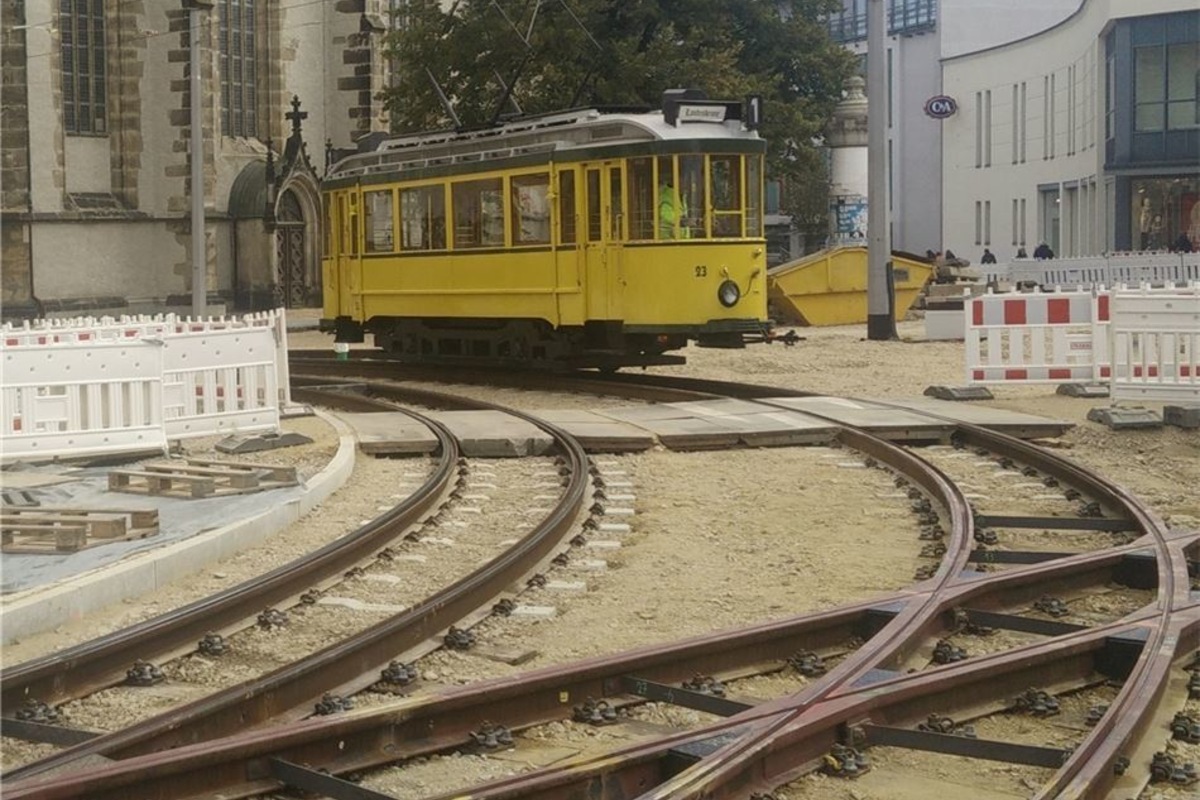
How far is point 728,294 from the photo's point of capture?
70.8ft

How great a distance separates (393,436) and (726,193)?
21.8 ft

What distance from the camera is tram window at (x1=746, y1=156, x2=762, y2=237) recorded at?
2189 cm

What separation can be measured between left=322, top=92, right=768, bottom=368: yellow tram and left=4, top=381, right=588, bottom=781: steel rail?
447 inches

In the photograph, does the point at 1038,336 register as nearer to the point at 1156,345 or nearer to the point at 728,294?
the point at 1156,345

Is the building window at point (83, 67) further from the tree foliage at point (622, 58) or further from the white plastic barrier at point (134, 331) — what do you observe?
the white plastic barrier at point (134, 331)

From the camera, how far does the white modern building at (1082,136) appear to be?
1831 inches

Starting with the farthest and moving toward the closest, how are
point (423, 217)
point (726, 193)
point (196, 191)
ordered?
point (196, 191), point (423, 217), point (726, 193)

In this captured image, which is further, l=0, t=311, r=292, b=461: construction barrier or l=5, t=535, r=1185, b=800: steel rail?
l=0, t=311, r=292, b=461: construction barrier

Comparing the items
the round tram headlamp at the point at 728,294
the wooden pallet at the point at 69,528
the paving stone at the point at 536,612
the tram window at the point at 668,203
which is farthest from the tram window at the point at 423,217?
the paving stone at the point at 536,612

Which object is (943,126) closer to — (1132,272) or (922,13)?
(922,13)

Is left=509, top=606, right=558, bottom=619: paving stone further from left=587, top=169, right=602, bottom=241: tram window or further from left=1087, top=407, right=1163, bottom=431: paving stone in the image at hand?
left=587, top=169, right=602, bottom=241: tram window

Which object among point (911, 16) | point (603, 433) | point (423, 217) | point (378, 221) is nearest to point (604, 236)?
point (423, 217)

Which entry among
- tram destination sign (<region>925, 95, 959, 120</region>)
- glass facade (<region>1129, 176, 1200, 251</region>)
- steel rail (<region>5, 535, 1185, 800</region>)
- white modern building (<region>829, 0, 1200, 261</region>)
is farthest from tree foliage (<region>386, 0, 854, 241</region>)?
steel rail (<region>5, 535, 1185, 800</region>)

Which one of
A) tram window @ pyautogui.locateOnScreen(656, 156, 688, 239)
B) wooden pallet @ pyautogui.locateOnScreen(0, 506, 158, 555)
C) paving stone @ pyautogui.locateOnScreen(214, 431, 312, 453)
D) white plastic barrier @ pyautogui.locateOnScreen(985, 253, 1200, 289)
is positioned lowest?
wooden pallet @ pyautogui.locateOnScreen(0, 506, 158, 555)
